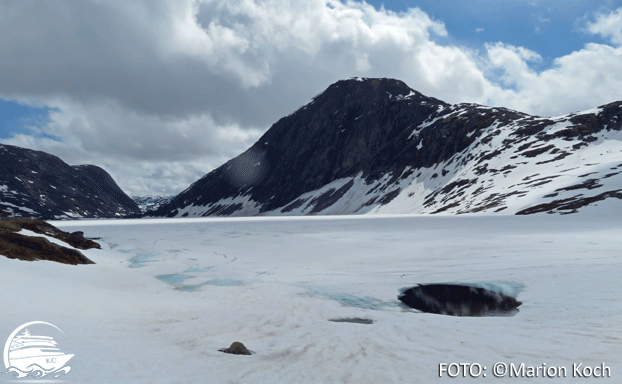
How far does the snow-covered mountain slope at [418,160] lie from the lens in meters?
54.6

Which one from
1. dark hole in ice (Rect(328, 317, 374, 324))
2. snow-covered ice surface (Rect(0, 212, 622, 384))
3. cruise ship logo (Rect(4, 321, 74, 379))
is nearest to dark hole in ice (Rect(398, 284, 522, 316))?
snow-covered ice surface (Rect(0, 212, 622, 384))

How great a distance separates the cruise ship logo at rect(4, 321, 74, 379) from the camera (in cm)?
459

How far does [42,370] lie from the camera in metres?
4.61

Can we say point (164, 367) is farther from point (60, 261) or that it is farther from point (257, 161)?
point (257, 161)

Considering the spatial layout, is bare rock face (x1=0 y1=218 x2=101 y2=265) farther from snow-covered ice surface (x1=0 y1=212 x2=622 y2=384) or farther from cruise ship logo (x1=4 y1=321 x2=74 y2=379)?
cruise ship logo (x1=4 y1=321 x2=74 y2=379)

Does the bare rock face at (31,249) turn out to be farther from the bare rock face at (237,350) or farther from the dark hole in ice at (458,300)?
the dark hole in ice at (458,300)

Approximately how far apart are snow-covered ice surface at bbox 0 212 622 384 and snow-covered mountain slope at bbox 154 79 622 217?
30.0 meters

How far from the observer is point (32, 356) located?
4957mm

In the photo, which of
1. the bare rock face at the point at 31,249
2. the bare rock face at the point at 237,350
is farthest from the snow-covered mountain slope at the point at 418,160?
the bare rock face at the point at 31,249

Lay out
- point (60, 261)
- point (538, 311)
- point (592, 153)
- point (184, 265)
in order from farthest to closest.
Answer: point (592, 153)
point (184, 265)
point (60, 261)
point (538, 311)

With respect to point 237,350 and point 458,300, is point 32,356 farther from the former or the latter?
point 458,300

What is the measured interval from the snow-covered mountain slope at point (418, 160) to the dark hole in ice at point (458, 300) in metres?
31.3

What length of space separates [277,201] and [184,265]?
137904 millimetres

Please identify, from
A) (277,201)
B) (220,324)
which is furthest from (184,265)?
(277,201)
